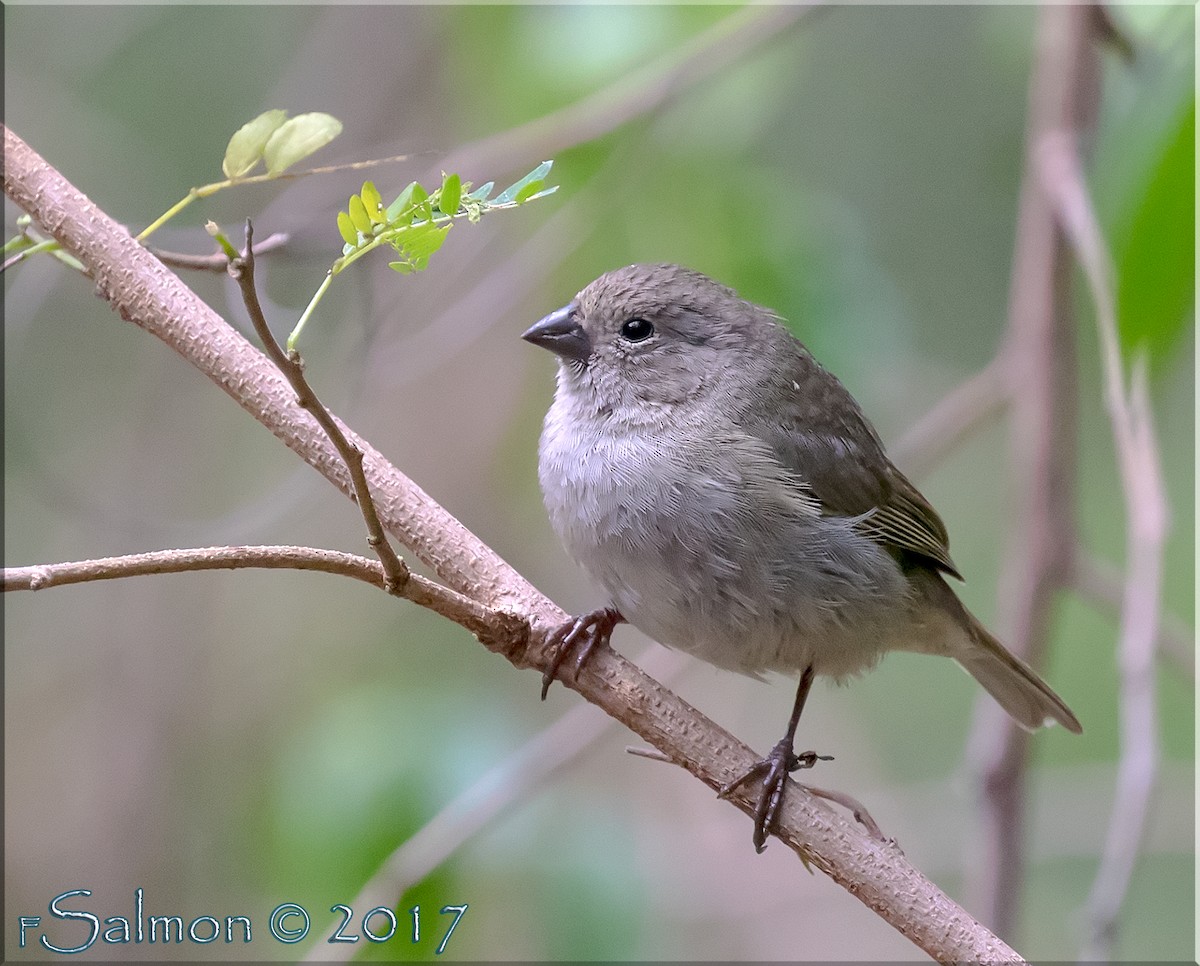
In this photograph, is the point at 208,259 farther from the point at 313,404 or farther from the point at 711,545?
the point at 711,545

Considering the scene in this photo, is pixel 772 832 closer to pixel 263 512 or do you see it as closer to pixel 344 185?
pixel 263 512

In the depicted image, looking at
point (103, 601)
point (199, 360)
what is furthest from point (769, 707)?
point (199, 360)

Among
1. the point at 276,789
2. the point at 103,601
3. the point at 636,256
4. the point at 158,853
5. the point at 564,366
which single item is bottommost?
the point at 158,853

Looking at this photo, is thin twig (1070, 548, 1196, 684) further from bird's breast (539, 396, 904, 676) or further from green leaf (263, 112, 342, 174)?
green leaf (263, 112, 342, 174)

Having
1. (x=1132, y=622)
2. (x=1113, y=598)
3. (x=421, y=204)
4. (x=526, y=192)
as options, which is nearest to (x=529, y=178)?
(x=526, y=192)

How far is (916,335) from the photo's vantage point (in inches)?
213

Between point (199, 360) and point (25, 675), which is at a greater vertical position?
point (199, 360)

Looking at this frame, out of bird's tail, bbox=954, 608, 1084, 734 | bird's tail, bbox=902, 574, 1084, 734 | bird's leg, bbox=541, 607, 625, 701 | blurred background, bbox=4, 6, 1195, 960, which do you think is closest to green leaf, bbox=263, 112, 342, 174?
bird's leg, bbox=541, 607, 625, 701

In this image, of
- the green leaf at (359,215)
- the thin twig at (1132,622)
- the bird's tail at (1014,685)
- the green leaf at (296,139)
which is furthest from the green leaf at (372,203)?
the bird's tail at (1014,685)

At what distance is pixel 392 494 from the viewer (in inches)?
86.4

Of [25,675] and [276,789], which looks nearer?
[276,789]

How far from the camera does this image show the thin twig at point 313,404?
1314 millimetres

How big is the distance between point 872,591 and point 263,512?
69.5 inches

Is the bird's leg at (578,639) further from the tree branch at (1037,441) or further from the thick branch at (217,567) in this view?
the tree branch at (1037,441)
